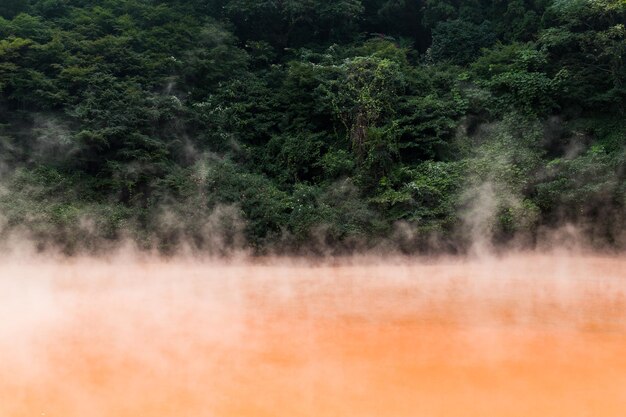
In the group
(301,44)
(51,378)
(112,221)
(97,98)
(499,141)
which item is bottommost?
(51,378)

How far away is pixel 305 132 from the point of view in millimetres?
13219

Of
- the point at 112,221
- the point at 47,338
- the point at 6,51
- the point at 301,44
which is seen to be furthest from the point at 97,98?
the point at 47,338

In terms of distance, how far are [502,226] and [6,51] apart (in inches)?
434

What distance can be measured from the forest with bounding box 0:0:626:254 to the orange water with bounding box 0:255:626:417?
1.09 metres

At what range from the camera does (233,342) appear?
6.57 meters

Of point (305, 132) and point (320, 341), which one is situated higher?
point (305, 132)

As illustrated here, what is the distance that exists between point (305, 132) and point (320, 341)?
7355mm

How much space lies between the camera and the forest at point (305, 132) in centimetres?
1083

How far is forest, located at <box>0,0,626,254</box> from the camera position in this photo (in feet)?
35.5

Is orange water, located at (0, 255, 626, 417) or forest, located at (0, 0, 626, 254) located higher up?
forest, located at (0, 0, 626, 254)

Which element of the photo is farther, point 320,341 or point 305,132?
point 305,132

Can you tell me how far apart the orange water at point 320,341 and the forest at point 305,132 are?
1.09m

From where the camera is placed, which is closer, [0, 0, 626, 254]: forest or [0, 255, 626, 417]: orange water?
[0, 255, 626, 417]: orange water

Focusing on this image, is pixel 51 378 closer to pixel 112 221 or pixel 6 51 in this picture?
pixel 112 221
